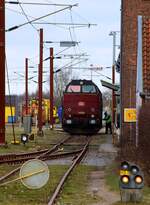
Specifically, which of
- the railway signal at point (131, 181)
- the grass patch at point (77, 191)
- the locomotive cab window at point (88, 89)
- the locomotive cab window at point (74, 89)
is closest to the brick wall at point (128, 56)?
the grass patch at point (77, 191)

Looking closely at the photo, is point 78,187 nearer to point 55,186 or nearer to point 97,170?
point 55,186

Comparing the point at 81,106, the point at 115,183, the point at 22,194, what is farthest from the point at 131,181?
the point at 81,106

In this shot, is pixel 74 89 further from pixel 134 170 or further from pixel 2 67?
pixel 134 170

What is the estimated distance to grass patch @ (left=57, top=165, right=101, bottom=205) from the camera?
13859mm

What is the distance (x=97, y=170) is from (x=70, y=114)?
25769 mm

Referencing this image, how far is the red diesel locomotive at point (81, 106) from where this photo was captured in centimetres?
4747

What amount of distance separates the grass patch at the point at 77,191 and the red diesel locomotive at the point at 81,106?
86.7 ft

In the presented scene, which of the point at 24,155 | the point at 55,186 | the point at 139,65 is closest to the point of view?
the point at 55,186

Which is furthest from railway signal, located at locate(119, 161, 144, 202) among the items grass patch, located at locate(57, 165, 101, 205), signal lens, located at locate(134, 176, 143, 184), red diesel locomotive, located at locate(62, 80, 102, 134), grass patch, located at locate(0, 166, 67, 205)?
red diesel locomotive, located at locate(62, 80, 102, 134)

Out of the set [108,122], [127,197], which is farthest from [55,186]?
[108,122]

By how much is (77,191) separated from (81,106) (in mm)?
31943

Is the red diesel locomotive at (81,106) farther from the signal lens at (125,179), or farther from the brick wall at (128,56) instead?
the signal lens at (125,179)

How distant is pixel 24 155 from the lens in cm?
2773

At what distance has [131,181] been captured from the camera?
43.3 ft
